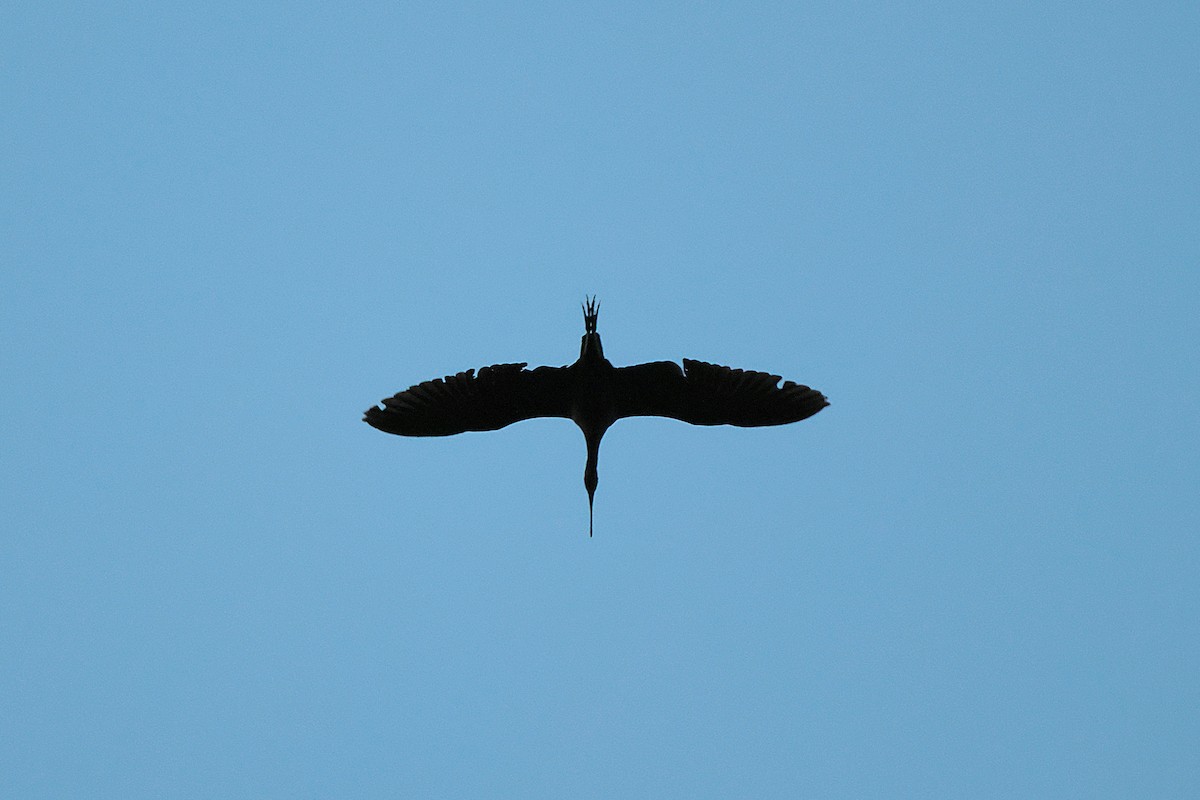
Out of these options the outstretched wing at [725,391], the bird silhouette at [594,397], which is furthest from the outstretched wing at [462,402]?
the outstretched wing at [725,391]

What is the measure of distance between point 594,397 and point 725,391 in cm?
137

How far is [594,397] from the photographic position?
14.8 meters

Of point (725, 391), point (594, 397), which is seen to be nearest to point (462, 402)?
point (594, 397)

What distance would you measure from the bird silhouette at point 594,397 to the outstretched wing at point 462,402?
0.03 ft

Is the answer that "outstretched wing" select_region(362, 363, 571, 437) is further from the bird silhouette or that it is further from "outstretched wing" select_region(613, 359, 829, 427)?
"outstretched wing" select_region(613, 359, 829, 427)

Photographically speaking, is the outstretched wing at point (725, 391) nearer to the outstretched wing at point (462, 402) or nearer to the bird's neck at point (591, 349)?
the bird's neck at point (591, 349)

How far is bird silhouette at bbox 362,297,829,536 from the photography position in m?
14.6

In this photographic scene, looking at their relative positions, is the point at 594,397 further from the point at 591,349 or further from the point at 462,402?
the point at 462,402

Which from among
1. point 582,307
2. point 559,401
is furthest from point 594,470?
point 582,307

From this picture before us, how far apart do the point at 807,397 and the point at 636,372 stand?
179 centimetres

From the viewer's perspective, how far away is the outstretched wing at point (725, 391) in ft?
47.7

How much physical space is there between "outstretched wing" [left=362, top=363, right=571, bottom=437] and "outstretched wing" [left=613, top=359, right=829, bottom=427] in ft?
2.93

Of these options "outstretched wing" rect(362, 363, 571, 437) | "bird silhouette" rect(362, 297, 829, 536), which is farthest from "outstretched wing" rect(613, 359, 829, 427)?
Answer: "outstretched wing" rect(362, 363, 571, 437)

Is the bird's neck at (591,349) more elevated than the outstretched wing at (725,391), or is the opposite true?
the bird's neck at (591,349)
